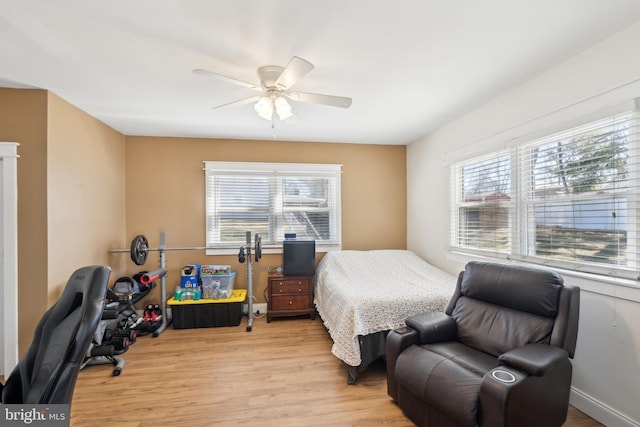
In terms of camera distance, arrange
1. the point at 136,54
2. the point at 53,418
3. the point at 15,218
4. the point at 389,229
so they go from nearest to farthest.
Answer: the point at 53,418, the point at 136,54, the point at 15,218, the point at 389,229

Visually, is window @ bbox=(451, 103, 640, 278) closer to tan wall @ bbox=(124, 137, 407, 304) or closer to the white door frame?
tan wall @ bbox=(124, 137, 407, 304)

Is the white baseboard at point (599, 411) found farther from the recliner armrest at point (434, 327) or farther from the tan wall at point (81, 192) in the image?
the tan wall at point (81, 192)

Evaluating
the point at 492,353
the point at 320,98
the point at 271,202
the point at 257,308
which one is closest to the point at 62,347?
the point at 320,98

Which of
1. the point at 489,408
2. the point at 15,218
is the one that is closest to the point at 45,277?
the point at 15,218

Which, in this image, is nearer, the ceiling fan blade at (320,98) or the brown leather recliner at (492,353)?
the brown leather recliner at (492,353)

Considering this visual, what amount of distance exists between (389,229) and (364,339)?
2235 mm

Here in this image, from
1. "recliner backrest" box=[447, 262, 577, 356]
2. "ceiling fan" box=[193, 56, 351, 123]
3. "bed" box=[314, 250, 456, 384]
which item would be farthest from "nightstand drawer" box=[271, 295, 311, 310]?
"ceiling fan" box=[193, 56, 351, 123]

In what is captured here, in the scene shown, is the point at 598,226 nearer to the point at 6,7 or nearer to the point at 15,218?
the point at 6,7

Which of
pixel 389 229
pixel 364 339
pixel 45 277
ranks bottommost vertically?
pixel 364 339

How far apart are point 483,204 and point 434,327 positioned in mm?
1530

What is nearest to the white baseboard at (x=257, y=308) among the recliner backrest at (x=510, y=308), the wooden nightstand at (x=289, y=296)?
the wooden nightstand at (x=289, y=296)

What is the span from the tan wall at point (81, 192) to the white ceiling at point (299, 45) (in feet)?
1.13

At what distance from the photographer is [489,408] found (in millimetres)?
1422

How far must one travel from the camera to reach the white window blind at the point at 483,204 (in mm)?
2635
